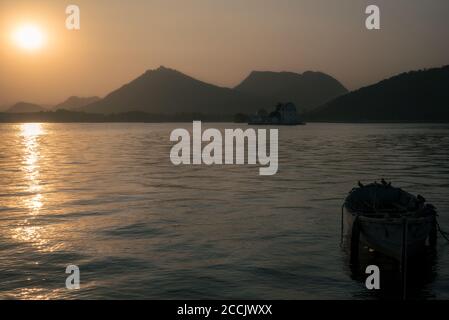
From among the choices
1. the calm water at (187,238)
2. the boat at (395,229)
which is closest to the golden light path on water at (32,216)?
the calm water at (187,238)

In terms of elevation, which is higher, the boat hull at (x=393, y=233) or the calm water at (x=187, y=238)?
the boat hull at (x=393, y=233)

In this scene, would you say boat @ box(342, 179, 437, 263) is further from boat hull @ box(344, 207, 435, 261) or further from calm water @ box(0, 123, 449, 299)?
calm water @ box(0, 123, 449, 299)

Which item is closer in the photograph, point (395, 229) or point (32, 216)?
point (395, 229)

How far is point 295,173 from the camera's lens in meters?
54.2

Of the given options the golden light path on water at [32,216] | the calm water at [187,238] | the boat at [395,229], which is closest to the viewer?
the calm water at [187,238]

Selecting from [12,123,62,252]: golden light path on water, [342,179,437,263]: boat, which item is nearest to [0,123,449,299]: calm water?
[12,123,62,252]: golden light path on water

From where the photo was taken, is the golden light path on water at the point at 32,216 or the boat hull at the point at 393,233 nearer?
the boat hull at the point at 393,233

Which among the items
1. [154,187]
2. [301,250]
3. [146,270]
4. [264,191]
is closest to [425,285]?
[301,250]

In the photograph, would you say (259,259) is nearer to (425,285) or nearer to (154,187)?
(425,285)

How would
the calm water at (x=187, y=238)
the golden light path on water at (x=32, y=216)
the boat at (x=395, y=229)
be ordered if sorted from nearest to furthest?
the calm water at (x=187, y=238) → the boat at (x=395, y=229) → the golden light path on water at (x=32, y=216)

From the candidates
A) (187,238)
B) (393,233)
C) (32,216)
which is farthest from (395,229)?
(32,216)

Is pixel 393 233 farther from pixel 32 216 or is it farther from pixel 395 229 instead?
pixel 32 216

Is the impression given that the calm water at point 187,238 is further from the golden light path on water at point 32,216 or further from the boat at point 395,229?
the boat at point 395,229
